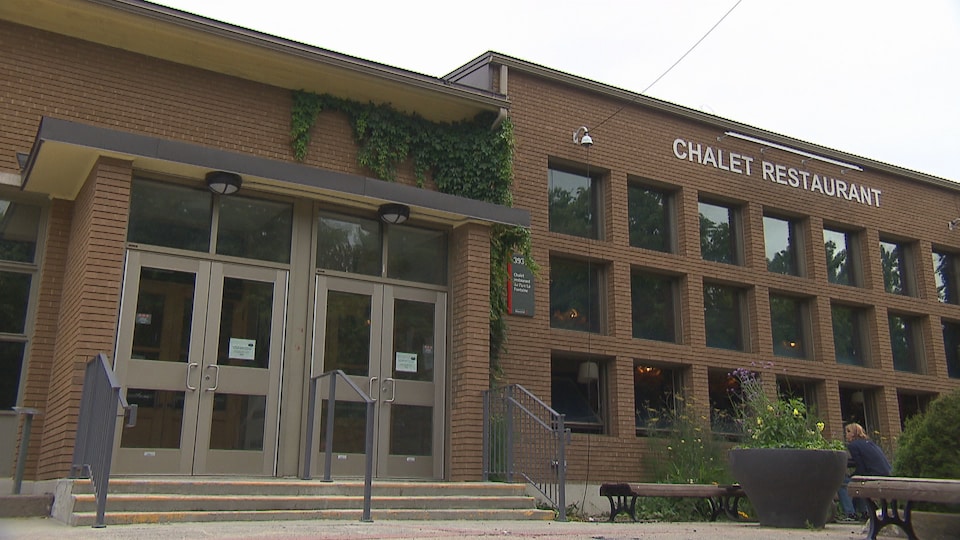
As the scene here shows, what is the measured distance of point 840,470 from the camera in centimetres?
827

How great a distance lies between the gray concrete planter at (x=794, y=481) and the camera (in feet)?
26.6

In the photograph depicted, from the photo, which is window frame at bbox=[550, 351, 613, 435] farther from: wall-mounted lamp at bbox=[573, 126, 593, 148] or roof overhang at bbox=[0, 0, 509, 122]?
roof overhang at bbox=[0, 0, 509, 122]

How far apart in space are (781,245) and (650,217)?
116 inches

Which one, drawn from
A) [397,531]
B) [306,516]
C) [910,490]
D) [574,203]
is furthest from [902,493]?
[574,203]

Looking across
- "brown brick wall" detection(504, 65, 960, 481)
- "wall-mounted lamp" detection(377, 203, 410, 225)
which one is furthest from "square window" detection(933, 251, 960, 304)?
"wall-mounted lamp" detection(377, 203, 410, 225)

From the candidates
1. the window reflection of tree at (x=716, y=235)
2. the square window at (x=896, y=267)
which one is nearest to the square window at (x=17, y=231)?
the window reflection of tree at (x=716, y=235)

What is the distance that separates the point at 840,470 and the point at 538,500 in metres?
3.30

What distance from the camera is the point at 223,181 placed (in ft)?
30.7

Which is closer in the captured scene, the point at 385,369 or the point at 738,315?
the point at 385,369

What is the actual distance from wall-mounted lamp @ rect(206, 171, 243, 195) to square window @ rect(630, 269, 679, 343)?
21.4ft

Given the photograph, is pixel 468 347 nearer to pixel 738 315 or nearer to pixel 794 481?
pixel 794 481

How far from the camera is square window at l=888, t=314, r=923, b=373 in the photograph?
1648 centimetres

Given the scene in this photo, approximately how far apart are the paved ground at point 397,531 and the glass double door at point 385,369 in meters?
2.16

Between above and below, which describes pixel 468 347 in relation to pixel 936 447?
above
